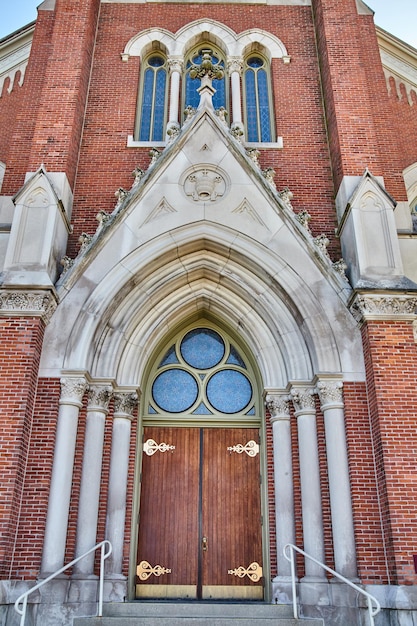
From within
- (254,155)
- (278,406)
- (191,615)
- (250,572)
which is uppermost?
(254,155)

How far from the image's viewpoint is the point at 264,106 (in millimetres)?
12875

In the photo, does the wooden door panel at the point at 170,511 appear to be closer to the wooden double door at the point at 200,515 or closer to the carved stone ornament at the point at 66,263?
the wooden double door at the point at 200,515

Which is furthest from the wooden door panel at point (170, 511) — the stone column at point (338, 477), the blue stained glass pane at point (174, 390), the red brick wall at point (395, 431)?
the red brick wall at point (395, 431)

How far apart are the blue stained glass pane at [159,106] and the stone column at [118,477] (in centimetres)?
574

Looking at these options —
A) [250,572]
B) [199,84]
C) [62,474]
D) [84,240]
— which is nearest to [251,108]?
[199,84]

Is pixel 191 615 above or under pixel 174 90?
under

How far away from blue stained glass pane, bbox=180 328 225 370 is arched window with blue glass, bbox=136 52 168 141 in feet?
14.1

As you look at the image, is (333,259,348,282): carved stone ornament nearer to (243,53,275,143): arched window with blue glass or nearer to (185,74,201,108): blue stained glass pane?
(243,53,275,143): arched window with blue glass

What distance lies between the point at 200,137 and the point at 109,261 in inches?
115

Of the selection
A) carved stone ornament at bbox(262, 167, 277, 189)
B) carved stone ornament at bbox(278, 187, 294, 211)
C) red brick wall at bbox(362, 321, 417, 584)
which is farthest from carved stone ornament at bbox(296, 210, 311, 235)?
red brick wall at bbox(362, 321, 417, 584)

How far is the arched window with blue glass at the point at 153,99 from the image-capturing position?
12.5 meters

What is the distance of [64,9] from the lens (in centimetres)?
1266

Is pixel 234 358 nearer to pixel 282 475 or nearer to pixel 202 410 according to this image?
Result: pixel 202 410

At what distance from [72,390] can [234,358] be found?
2999 mm
